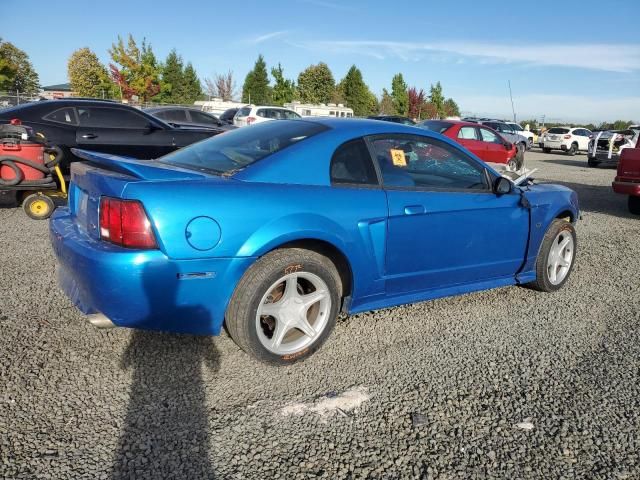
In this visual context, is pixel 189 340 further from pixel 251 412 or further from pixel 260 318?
pixel 251 412

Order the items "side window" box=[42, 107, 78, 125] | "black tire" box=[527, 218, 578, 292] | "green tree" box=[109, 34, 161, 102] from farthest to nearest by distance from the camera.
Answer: "green tree" box=[109, 34, 161, 102] → "side window" box=[42, 107, 78, 125] → "black tire" box=[527, 218, 578, 292]

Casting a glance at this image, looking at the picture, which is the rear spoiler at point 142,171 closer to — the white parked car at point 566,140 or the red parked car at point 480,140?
the red parked car at point 480,140

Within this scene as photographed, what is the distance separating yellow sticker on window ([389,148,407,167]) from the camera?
3.63 metres

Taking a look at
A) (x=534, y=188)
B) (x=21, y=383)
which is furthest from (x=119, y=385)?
(x=534, y=188)

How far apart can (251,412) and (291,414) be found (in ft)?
0.66

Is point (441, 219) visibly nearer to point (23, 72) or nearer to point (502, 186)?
point (502, 186)

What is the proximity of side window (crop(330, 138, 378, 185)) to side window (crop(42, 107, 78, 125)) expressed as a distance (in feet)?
20.4

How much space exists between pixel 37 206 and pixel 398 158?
17.4ft

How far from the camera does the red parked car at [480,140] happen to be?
51.6 feet

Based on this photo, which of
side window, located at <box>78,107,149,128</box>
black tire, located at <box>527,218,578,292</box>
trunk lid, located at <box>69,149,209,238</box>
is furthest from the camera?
side window, located at <box>78,107,149,128</box>

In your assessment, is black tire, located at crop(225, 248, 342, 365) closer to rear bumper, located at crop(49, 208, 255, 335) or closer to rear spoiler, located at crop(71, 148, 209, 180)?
rear bumper, located at crop(49, 208, 255, 335)

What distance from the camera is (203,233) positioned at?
8.90ft

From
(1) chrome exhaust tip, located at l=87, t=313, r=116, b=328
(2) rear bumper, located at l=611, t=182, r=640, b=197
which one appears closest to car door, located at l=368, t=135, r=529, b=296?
(1) chrome exhaust tip, located at l=87, t=313, r=116, b=328

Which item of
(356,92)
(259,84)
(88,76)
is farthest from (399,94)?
(88,76)
